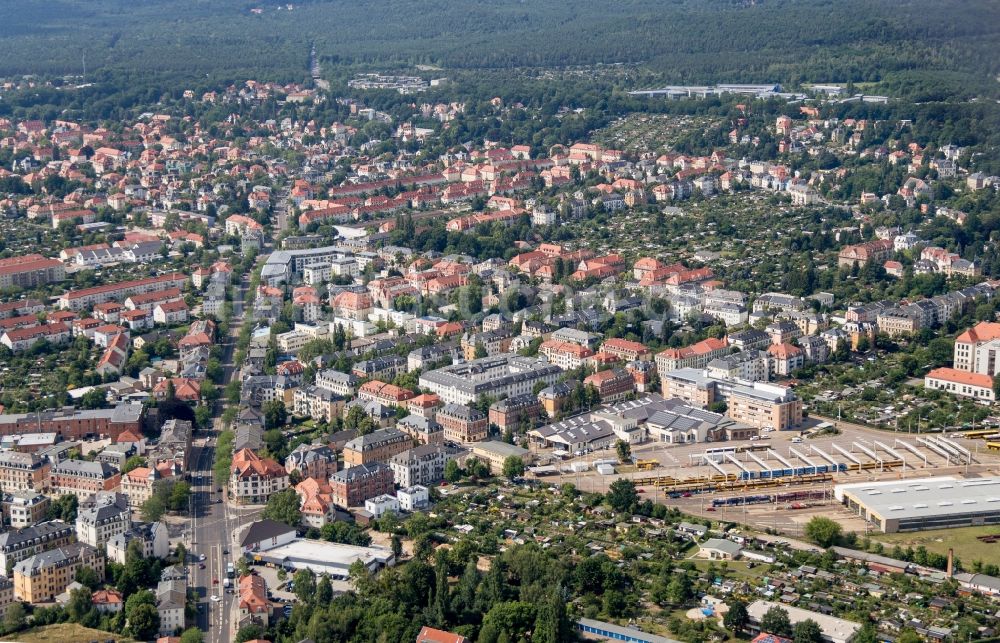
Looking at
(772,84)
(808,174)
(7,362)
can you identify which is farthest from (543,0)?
(7,362)

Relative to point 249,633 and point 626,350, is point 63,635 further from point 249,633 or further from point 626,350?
point 626,350

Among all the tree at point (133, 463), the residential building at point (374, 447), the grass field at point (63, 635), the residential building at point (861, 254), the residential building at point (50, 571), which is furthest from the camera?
the residential building at point (861, 254)

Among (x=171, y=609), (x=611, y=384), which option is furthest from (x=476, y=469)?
(x=171, y=609)

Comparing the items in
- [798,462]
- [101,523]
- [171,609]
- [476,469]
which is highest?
[101,523]

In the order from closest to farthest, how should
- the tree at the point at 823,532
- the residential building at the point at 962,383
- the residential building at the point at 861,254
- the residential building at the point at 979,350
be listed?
1. the tree at the point at 823,532
2. the residential building at the point at 962,383
3. the residential building at the point at 979,350
4. the residential building at the point at 861,254

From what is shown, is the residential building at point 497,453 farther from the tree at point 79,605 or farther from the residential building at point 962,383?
the residential building at point 962,383

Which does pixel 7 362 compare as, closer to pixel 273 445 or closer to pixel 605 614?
pixel 273 445

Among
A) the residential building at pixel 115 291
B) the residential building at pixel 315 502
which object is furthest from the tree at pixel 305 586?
the residential building at pixel 115 291
